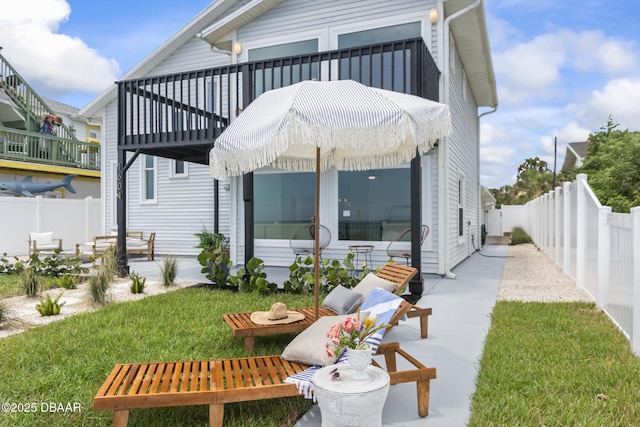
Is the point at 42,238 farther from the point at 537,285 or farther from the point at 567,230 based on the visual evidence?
the point at 567,230

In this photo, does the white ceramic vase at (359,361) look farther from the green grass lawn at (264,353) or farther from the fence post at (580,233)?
the fence post at (580,233)

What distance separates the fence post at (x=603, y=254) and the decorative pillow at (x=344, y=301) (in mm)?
2981

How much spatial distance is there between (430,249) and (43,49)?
29890 millimetres

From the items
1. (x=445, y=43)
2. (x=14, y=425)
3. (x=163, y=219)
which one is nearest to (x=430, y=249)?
(x=445, y=43)

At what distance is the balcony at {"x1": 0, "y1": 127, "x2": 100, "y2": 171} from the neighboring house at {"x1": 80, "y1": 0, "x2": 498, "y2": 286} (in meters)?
7.34

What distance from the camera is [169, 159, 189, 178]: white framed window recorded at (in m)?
11.9

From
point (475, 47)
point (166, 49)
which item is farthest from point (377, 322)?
point (166, 49)

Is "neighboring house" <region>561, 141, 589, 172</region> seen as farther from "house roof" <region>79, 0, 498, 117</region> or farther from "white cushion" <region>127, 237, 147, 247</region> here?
"white cushion" <region>127, 237, 147, 247</region>

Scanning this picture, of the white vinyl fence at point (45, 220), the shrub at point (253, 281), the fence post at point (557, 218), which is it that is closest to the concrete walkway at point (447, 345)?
the shrub at point (253, 281)

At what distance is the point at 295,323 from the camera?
387cm

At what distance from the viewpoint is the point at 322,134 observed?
10.4 ft

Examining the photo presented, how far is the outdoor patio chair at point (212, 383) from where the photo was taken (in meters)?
2.38

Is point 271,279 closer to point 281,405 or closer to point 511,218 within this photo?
point 281,405

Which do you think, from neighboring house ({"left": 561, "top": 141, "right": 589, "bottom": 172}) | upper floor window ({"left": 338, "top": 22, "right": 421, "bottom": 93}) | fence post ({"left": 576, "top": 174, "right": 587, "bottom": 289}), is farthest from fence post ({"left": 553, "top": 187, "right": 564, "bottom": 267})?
neighboring house ({"left": 561, "top": 141, "right": 589, "bottom": 172})
